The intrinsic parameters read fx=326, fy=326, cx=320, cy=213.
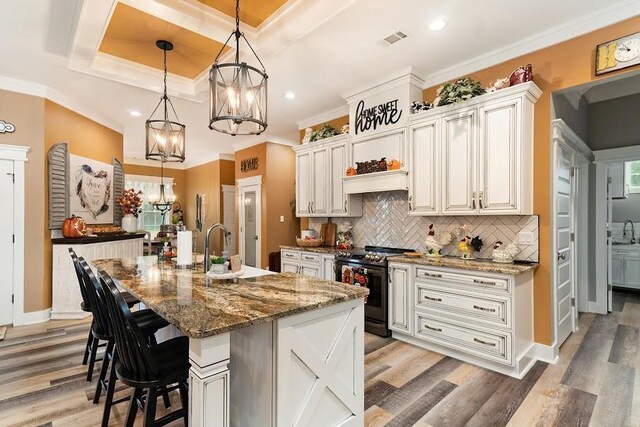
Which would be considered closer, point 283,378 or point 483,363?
point 283,378

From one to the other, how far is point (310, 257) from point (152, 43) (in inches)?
122

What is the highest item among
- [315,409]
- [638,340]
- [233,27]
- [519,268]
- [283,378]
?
[233,27]

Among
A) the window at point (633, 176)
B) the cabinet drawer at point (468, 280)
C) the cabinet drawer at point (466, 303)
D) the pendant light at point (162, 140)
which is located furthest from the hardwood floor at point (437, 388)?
the window at point (633, 176)

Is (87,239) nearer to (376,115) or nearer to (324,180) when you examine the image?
(324,180)

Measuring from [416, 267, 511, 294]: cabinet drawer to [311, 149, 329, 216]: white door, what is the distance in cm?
194

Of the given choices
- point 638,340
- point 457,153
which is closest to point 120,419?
point 457,153

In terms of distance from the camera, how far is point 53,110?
4.34 meters

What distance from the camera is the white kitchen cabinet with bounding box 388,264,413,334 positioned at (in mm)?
3375

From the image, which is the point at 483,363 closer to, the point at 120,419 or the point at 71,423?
the point at 120,419

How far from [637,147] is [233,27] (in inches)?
204

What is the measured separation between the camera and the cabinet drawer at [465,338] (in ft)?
9.01

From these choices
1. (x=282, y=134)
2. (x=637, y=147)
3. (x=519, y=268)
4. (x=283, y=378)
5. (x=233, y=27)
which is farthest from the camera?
(x=282, y=134)

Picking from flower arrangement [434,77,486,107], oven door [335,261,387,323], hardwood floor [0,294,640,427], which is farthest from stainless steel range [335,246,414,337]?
flower arrangement [434,77,486,107]

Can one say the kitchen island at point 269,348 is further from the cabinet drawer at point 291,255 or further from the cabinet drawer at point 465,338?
the cabinet drawer at point 291,255
